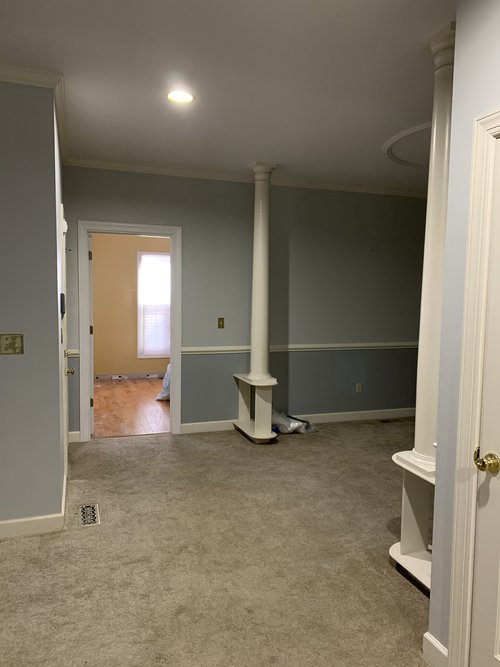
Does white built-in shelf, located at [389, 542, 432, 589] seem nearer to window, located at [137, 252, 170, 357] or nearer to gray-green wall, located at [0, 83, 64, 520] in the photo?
gray-green wall, located at [0, 83, 64, 520]

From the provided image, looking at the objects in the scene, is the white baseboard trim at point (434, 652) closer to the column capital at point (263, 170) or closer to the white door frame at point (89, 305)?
the white door frame at point (89, 305)

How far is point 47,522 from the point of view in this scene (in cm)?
281

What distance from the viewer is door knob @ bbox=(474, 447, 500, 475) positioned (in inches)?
61.2

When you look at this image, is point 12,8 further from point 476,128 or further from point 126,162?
point 126,162

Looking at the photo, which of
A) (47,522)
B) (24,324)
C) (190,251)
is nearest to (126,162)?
(190,251)

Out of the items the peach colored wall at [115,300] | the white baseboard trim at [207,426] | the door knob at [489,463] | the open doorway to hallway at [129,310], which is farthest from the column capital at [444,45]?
the peach colored wall at [115,300]

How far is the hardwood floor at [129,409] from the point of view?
5.09 metres

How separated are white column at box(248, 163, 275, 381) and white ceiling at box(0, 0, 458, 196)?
35 centimetres

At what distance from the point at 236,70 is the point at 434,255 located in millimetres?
1407

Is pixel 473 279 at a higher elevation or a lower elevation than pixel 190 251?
lower

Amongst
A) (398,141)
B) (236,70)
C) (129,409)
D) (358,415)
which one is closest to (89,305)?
(129,409)

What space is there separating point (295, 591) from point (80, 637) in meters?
0.94

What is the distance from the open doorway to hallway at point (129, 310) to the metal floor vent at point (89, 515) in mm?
4489

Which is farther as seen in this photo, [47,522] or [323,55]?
[47,522]
